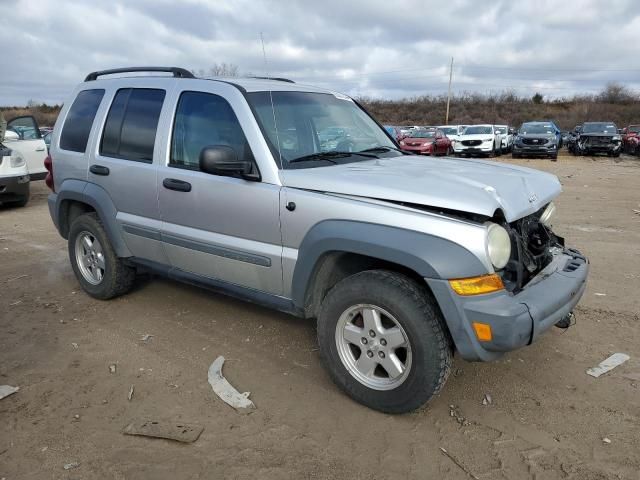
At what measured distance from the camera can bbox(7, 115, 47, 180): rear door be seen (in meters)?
11.4

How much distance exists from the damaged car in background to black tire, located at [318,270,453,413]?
25.1 metres

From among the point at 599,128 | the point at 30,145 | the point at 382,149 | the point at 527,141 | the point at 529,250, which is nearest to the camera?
the point at 529,250

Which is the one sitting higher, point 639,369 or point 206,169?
point 206,169

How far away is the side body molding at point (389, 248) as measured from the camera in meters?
2.69

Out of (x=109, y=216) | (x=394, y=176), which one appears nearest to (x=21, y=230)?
(x=109, y=216)

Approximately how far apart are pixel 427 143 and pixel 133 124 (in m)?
18.8

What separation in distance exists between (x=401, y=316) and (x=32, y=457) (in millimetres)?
2058

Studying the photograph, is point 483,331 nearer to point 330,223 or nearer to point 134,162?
point 330,223

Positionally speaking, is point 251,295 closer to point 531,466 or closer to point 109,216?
point 109,216

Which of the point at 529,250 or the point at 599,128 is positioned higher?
the point at 529,250

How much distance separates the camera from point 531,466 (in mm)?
2648

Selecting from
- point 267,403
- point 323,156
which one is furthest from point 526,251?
point 267,403

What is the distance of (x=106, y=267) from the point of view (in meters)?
4.75

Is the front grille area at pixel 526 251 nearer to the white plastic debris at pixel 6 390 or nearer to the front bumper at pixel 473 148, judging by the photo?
the white plastic debris at pixel 6 390
